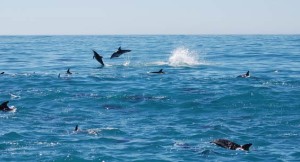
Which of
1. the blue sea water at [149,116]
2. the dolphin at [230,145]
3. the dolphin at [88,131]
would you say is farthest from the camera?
the dolphin at [88,131]

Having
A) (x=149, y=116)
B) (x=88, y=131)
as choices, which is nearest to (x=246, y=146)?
(x=88, y=131)

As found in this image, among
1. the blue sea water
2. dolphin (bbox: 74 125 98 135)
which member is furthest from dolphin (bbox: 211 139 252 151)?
dolphin (bbox: 74 125 98 135)

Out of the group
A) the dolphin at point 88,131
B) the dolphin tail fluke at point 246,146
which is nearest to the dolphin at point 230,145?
the dolphin tail fluke at point 246,146

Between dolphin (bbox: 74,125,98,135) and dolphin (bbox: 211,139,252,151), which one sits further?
dolphin (bbox: 74,125,98,135)

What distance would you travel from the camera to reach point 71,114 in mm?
25859

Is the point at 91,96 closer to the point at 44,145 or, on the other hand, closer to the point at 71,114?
the point at 71,114

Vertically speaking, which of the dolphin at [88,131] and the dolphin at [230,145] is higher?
the dolphin at [88,131]

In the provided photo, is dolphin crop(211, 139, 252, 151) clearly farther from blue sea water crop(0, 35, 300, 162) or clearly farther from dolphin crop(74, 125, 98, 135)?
dolphin crop(74, 125, 98, 135)

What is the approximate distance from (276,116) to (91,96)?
468 inches

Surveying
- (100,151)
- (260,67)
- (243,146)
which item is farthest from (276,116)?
(260,67)

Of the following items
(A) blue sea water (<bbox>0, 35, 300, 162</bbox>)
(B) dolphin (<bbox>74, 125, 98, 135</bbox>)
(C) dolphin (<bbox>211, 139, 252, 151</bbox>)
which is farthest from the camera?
(B) dolphin (<bbox>74, 125, 98, 135</bbox>)

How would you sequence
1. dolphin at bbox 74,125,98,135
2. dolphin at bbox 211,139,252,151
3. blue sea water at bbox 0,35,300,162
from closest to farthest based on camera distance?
blue sea water at bbox 0,35,300,162 < dolphin at bbox 211,139,252,151 < dolphin at bbox 74,125,98,135

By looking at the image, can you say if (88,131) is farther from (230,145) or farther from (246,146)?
A: (246,146)

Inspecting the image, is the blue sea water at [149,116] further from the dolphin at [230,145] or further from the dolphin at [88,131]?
the dolphin at [230,145]
